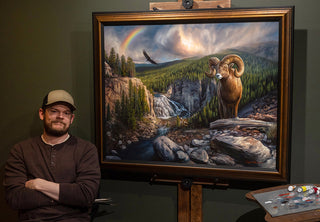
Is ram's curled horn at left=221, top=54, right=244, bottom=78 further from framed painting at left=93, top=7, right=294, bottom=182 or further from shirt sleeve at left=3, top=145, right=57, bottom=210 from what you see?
shirt sleeve at left=3, top=145, right=57, bottom=210

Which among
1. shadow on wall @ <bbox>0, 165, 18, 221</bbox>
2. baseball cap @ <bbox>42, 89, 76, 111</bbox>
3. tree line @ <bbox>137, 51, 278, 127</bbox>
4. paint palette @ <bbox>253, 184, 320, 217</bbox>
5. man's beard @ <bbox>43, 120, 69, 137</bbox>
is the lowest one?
shadow on wall @ <bbox>0, 165, 18, 221</bbox>

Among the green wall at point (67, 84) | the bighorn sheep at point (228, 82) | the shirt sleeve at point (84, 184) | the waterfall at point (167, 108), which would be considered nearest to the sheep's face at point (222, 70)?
the bighorn sheep at point (228, 82)

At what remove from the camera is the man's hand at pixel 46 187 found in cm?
222

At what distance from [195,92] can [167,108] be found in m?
0.26

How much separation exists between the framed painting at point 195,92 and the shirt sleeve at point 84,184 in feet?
0.93

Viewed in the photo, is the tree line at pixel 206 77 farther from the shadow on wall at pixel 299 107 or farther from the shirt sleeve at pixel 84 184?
the shirt sleeve at pixel 84 184

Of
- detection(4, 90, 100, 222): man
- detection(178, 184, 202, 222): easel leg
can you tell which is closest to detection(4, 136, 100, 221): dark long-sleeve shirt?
detection(4, 90, 100, 222): man

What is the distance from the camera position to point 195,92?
2.51 m

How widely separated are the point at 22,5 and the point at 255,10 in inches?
78.4

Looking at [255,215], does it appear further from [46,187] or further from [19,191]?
[19,191]

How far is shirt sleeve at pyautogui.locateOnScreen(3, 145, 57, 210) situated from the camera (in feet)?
7.22

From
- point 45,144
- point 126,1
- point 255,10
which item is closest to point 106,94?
point 45,144

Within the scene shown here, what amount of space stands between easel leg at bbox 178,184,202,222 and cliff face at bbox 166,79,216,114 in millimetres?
667

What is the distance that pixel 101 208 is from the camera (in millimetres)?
2873
